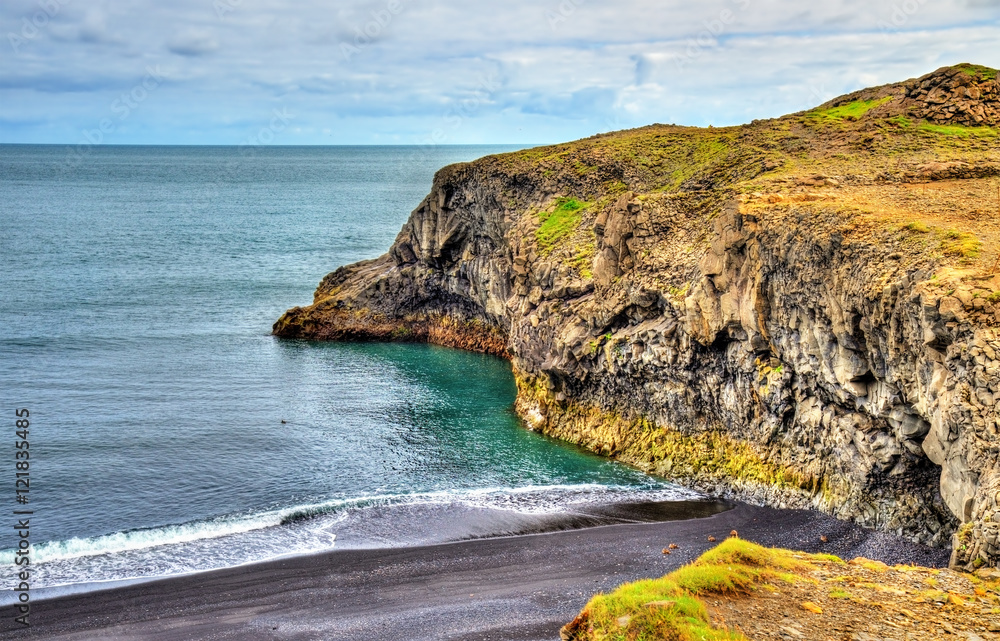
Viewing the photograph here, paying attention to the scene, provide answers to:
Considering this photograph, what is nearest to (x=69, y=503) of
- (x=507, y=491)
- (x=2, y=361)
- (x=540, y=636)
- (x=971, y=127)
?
(x=507, y=491)

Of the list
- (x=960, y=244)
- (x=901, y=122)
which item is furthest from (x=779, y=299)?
(x=901, y=122)

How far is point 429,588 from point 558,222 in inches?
1330

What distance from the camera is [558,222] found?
60750 millimetres

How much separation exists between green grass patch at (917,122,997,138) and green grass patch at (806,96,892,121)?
491 centimetres

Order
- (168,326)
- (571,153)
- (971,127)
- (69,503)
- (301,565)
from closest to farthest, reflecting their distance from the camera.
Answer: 1. (301,565)
2. (69,503)
3. (971,127)
4. (571,153)
5. (168,326)

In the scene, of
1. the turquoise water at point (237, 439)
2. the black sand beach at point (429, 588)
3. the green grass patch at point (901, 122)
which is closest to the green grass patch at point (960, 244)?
the black sand beach at point (429, 588)

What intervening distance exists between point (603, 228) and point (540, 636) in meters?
29.8

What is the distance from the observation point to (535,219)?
2462 inches

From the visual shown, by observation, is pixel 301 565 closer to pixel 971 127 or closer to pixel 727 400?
pixel 727 400

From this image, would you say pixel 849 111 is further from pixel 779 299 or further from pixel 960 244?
pixel 960 244

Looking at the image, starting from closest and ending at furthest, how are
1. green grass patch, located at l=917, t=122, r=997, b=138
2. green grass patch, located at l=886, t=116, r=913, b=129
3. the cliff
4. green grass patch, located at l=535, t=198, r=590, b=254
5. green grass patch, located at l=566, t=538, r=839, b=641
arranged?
1. green grass patch, located at l=566, t=538, r=839, b=641
2. the cliff
3. green grass patch, located at l=917, t=122, r=997, b=138
4. green grass patch, located at l=886, t=116, r=913, b=129
5. green grass patch, located at l=535, t=198, r=590, b=254

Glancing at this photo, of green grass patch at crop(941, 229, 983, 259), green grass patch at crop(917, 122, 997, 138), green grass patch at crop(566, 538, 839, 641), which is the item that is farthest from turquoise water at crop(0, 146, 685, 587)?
green grass patch at crop(917, 122, 997, 138)

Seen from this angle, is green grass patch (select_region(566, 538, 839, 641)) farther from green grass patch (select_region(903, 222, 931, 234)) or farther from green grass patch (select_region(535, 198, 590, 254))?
green grass patch (select_region(535, 198, 590, 254))

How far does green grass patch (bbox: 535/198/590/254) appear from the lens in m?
58.4
